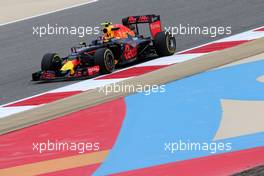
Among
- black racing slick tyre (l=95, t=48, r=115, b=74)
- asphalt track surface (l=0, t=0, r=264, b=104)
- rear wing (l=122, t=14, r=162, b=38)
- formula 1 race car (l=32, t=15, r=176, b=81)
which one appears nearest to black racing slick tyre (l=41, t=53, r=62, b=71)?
formula 1 race car (l=32, t=15, r=176, b=81)

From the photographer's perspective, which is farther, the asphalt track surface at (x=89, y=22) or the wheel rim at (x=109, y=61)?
the asphalt track surface at (x=89, y=22)

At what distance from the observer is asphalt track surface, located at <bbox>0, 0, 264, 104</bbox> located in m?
12.7

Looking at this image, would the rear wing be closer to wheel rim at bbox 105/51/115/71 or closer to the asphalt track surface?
the asphalt track surface

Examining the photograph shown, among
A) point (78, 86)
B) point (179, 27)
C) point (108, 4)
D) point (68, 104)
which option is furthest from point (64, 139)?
point (108, 4)

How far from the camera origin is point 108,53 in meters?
11.5

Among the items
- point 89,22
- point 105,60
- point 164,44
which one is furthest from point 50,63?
point 89,22

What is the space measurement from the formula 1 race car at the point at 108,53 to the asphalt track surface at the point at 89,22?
10.6 inches

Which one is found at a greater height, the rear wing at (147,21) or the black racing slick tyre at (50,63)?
the rear wing at (147,21)

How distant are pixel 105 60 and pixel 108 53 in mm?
110

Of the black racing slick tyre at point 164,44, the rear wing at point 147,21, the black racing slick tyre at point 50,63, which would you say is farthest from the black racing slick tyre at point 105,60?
the rear wing at point 147,21

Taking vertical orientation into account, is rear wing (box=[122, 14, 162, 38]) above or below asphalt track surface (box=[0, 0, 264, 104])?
above

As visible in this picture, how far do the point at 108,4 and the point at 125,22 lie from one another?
21.3 feet

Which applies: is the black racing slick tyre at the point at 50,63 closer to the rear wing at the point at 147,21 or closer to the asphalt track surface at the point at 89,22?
the asphalt track surface at the point at 89,22

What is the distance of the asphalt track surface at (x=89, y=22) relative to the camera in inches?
501
